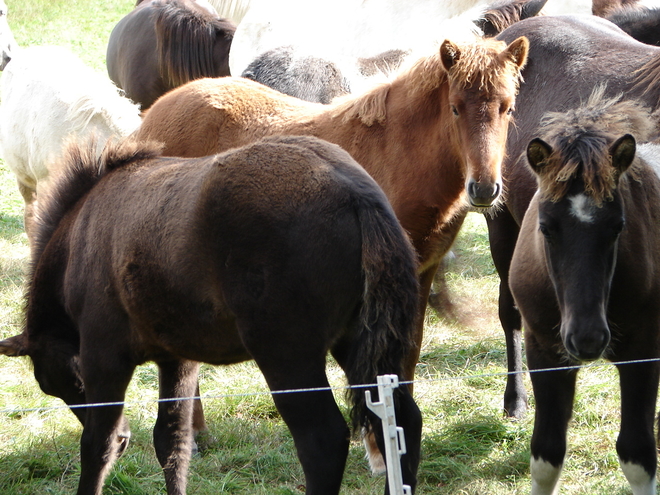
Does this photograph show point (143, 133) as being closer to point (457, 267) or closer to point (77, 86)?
point (77, 86)

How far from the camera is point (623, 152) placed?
2.63 m

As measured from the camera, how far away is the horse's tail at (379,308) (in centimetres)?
240

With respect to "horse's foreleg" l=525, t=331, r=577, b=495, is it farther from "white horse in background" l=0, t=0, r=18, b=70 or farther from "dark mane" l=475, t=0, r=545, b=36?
"white horse in background" l=0, t=0, r=18, b=70

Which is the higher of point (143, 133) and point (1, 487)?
point (143, 133)

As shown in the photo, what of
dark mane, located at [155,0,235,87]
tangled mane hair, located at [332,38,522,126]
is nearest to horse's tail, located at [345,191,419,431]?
tangled mane hair, located at [332,38,522,126]

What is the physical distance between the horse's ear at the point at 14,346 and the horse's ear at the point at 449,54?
92.0 inches

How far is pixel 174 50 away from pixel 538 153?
230 inches

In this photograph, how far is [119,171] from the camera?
3318mm

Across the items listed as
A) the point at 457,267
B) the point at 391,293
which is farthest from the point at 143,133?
the point at 457,267

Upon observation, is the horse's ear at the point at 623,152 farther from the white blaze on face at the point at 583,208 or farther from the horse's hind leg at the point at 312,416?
the horse's hind leg at the point at 312,416

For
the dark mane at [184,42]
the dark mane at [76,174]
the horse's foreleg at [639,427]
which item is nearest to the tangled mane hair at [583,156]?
the horse's foreleg at [639,427]

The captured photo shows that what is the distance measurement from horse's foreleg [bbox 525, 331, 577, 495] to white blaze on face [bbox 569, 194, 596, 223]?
649mm

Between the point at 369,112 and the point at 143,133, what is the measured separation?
1507mm

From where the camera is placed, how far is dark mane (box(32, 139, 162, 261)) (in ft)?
11.0
